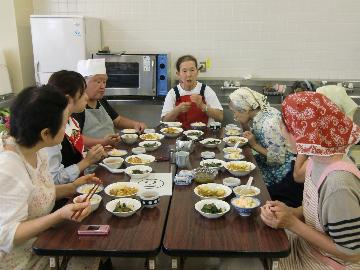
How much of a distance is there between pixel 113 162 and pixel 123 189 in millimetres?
454

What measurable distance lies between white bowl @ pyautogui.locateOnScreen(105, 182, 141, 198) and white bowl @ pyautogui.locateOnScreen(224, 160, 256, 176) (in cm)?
58

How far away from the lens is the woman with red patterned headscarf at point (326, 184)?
4.39ft

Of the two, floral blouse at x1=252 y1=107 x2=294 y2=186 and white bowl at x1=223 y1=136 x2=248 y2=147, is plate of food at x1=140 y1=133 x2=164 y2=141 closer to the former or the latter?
white bowl at x1=223 y1=136 x2=248 y2=147

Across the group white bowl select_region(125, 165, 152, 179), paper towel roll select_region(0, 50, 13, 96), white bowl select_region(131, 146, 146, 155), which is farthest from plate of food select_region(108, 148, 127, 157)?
paper towel roll select_region(0, 50, 13, 96)

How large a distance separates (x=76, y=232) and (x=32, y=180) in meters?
0.33

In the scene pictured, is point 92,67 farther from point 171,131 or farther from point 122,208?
point 122,208

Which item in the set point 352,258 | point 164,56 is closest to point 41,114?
point 352,258

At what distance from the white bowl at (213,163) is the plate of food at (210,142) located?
1.24 feet

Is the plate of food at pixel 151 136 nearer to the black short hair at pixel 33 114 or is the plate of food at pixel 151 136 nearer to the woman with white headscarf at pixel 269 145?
the woman with white headscarf at pixel 269 145

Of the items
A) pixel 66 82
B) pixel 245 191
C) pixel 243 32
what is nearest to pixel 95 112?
pixel 66 82

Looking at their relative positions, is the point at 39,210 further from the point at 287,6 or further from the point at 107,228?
the point at 287,6

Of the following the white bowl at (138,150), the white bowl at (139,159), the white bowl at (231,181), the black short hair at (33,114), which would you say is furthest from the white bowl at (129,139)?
the black short hair at (33,114)

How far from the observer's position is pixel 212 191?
191 cm

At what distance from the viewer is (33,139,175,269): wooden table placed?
4.62 feet
